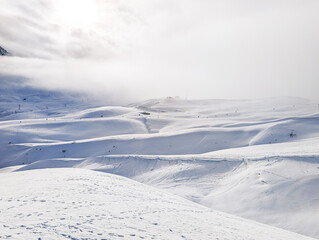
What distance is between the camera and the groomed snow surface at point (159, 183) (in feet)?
13.0

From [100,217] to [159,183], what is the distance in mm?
5454

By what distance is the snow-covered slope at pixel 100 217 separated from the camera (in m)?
3.43

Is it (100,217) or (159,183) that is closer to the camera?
(100,217)

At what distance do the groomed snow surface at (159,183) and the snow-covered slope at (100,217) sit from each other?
0.06 feet

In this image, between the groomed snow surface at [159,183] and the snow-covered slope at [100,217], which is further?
the groomed snow surface at [159,183]

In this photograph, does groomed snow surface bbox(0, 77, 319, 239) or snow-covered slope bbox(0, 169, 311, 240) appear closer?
snow-covered slope bbox(0, 169, 311, 240)

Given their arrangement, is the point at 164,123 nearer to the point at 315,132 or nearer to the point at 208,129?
the point at 208,129

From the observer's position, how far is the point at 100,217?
404 cm

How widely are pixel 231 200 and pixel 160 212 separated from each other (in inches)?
136

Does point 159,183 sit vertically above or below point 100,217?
below

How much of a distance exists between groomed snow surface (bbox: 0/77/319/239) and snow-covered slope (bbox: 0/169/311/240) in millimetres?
20

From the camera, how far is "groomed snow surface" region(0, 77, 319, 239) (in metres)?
3.97

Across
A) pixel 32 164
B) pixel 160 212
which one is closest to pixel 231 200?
pixel 160 212

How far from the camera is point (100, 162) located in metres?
12.2
